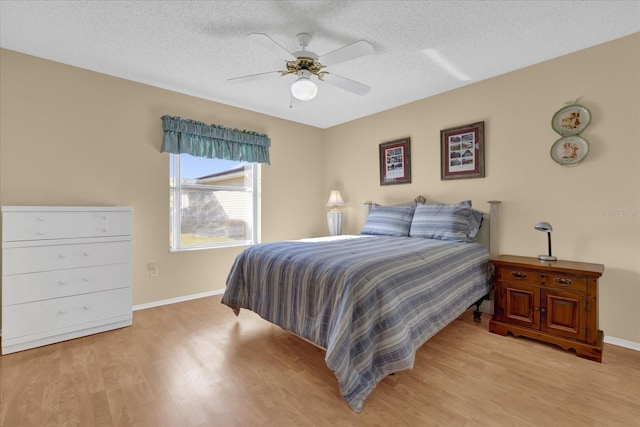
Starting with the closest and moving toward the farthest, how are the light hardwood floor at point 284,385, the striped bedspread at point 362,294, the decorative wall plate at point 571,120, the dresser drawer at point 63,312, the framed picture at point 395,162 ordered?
the light hardwood floor at point 284,385
the striped bedspread at point 362,294
the dresser drawer at point 63,312
the decorative wall plate at point 571,120
the framed picture at point 395,162

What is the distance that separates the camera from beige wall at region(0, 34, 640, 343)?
2.29 metres

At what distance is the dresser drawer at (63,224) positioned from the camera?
7.12ft

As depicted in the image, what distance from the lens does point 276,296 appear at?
7.11ft

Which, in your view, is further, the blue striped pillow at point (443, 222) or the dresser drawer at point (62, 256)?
the blue striped pillow at point (443, 222)

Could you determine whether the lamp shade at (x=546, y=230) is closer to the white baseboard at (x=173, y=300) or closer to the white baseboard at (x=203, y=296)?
the white baseboard at (x=203, y=296)

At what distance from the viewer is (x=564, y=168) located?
253cm

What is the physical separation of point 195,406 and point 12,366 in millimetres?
1451

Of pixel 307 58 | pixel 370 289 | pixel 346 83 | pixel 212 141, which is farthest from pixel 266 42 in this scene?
pixel 212 141

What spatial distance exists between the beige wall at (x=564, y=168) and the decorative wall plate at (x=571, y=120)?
55mm

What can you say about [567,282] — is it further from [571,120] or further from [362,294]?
[362,294]

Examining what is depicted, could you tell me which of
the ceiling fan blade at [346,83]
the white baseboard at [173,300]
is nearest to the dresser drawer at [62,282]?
the white baseboard at [173,300]

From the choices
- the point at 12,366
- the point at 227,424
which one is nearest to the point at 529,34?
the point at 227,424

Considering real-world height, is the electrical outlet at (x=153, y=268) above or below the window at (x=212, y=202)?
below

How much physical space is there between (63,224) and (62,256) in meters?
0.26
